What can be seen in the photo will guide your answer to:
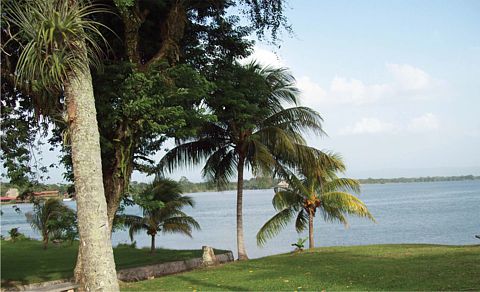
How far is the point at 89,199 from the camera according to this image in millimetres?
4969

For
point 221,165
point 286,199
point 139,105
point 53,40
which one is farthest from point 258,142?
point 53,40

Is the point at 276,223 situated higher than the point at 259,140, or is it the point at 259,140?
the point at 259,140

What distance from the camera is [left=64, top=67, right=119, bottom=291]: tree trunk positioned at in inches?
193

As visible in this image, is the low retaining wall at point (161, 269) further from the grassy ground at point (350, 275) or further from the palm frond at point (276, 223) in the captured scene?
the palm frond at point (276, 223)

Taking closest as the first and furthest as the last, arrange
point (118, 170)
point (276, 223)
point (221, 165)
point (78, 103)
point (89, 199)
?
1. point (89, 199)
2. point (78, 103)
3. point (118, 170)
4. point (221, 165)
5. point (276, 223)

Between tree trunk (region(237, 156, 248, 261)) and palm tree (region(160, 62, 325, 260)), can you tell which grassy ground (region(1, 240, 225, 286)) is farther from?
palm tree (region(160, 62, 325, 260))

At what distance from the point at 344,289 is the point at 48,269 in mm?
11023

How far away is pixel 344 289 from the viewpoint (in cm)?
856

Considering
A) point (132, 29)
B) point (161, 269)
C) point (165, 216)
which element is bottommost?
point (161, 269)

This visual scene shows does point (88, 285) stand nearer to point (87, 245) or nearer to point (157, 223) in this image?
point (87, 245)

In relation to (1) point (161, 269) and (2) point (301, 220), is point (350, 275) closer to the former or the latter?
(1) point (161, 269)

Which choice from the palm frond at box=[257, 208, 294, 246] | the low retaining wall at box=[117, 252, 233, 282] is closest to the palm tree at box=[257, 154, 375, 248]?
the palm frond at box=[257, 208, 294, 246]

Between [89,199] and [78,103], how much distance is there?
988 mm

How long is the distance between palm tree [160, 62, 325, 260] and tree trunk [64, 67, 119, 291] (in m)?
11.7
